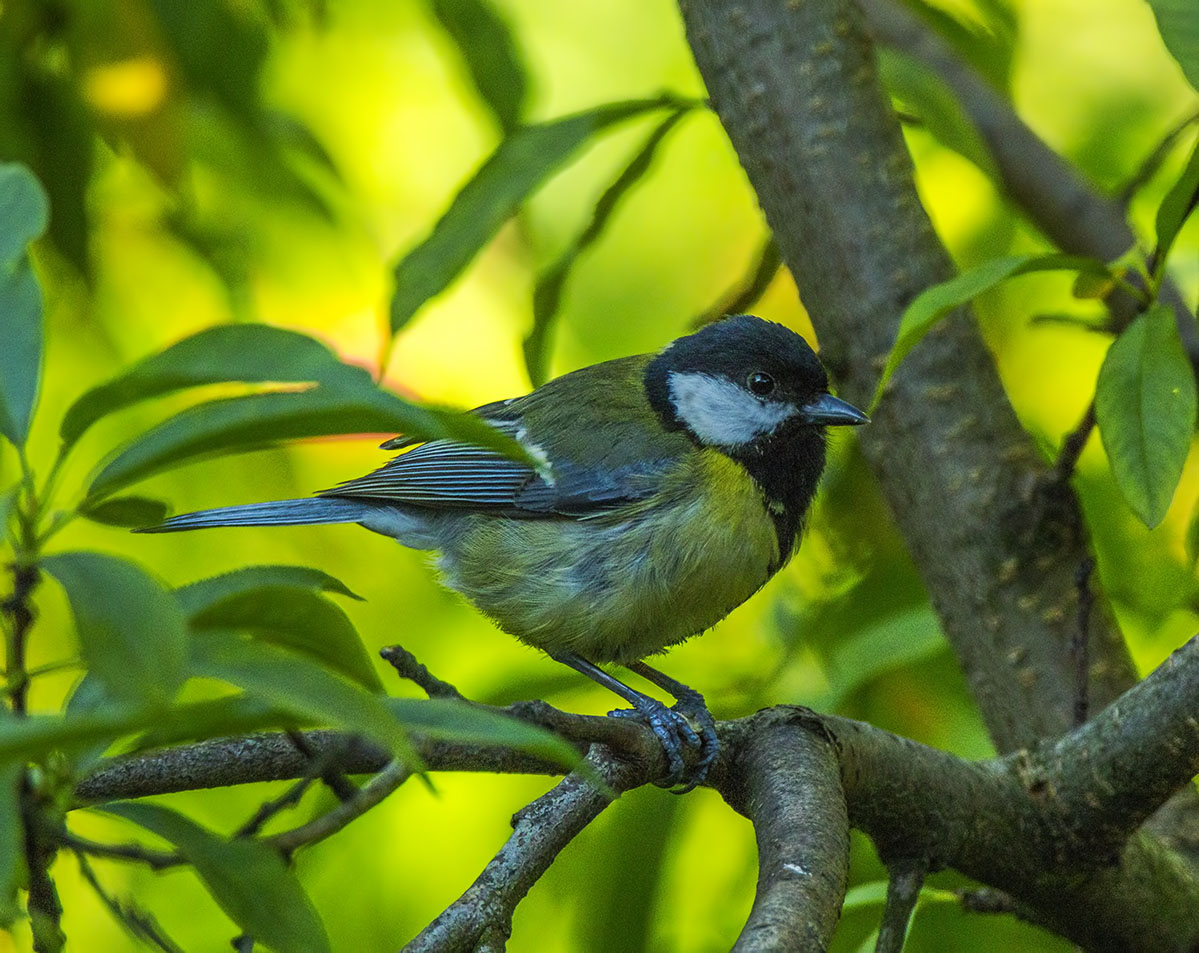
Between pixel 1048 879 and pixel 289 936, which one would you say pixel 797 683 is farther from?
pixel 289 936

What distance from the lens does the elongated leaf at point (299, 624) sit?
34.0 inches

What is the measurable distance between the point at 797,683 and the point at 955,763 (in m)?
0.69

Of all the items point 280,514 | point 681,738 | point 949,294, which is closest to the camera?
point 949,294

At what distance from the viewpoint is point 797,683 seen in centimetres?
220

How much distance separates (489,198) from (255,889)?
1.30 meters

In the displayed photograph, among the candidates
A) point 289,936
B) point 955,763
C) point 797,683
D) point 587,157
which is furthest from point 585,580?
point 587,157

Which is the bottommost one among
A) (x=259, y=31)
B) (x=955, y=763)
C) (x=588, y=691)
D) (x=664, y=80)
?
(x=955, y=763)

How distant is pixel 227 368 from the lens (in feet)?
2.88

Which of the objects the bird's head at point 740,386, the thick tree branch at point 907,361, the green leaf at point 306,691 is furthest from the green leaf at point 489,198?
the green leaf at point 306,691

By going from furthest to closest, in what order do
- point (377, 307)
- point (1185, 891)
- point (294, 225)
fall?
1. point (377, 307)
2. point (294, 225)
3. point (1185, 891)

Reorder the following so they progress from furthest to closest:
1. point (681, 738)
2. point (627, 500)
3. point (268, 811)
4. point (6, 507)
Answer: point (627, 500)
point (681, 738)
point (268, 811)
point (6, 507)

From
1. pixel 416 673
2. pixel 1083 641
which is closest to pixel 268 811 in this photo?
pixel 416 673

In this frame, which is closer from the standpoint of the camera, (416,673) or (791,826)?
(416,673)

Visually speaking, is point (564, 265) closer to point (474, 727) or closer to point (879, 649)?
point (879, 649)
